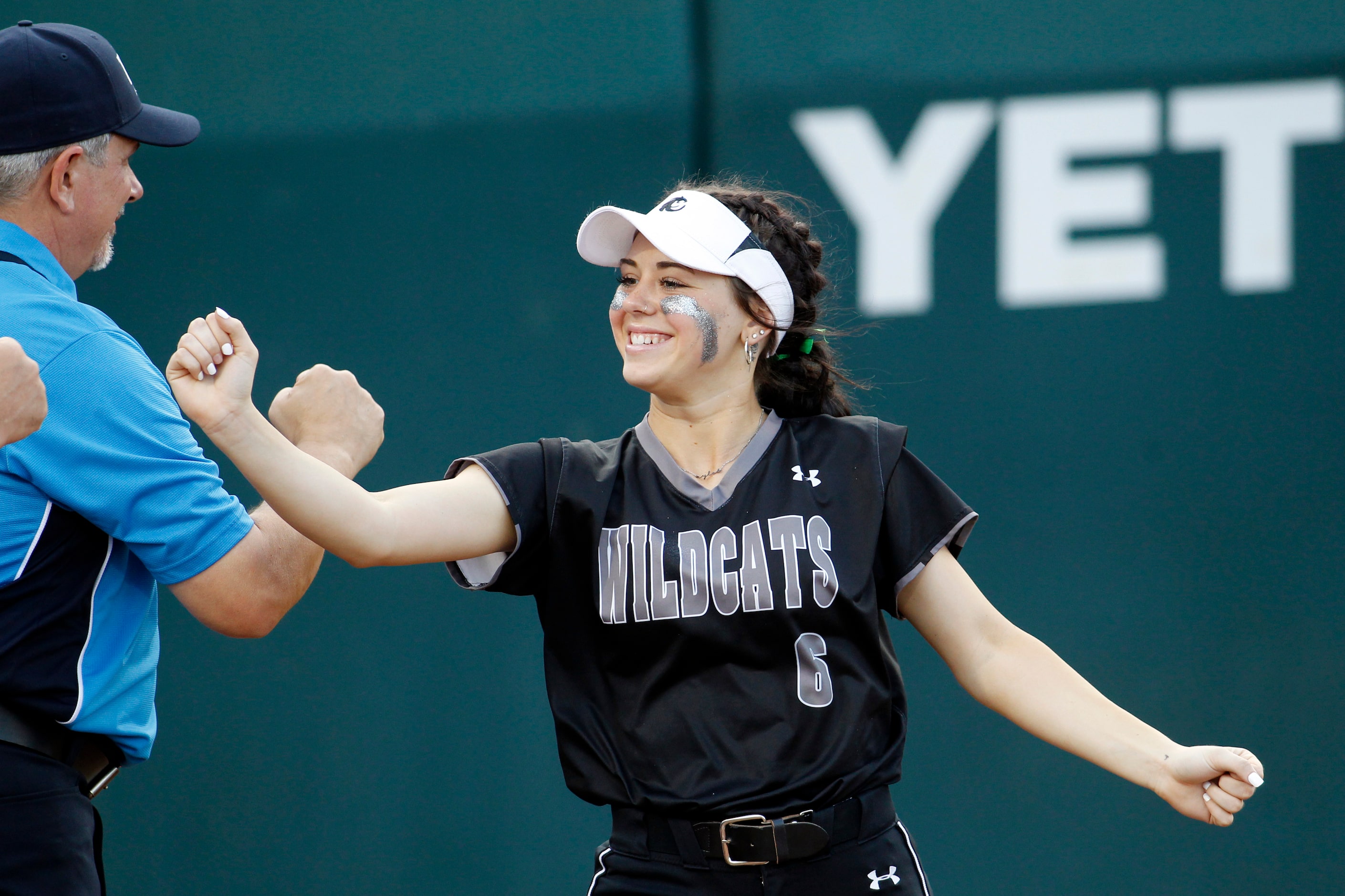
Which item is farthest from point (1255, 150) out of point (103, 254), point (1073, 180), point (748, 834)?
point (103, 254)

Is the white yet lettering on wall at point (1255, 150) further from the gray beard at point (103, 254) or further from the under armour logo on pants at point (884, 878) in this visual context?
the gray beard at point (103, 254)

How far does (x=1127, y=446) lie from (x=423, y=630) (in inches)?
83.6

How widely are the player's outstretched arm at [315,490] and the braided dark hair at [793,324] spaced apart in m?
0.59

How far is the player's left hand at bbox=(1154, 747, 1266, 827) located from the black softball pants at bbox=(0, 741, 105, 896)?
1.62m

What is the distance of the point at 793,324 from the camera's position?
2.40 m

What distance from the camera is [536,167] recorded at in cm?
382

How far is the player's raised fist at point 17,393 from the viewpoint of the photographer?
5.01ft

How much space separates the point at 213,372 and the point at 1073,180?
8.48ft

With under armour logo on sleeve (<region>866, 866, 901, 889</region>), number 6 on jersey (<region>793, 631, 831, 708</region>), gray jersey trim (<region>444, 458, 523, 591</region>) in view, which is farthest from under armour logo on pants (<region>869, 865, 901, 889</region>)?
gray jersey trim (<region>444, 458, 523, 591</region>)

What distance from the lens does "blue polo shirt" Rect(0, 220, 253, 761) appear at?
5.82 feet

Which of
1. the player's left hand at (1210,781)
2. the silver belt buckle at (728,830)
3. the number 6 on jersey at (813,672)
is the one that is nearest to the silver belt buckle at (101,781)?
the silver belt buckle at (728,830)

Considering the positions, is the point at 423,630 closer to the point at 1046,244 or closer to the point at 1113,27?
the point at 1046,244

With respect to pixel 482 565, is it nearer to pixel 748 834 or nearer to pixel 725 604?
pixel 725 604

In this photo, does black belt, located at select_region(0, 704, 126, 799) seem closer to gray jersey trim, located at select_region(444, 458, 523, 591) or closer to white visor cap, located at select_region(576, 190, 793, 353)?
gray jersey trim, located at select_region(444, 458, 523, 591)
